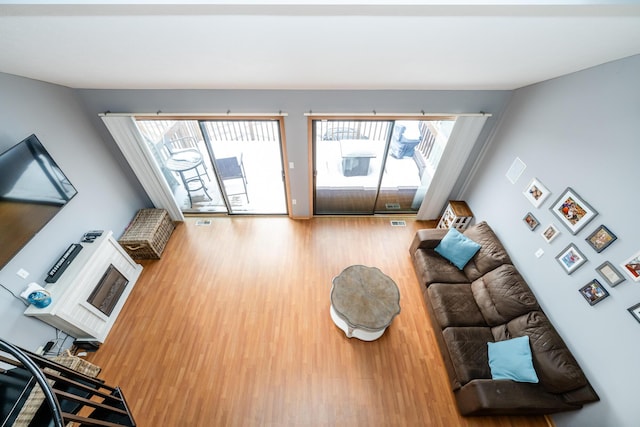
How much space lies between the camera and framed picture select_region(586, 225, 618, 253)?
210 centimetres

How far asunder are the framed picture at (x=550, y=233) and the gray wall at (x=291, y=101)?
5.58 feet

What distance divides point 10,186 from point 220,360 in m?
2.67

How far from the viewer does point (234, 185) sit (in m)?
4.98

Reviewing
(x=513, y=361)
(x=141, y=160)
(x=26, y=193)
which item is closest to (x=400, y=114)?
(x=513, y=361)

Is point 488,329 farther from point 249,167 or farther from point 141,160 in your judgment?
point 141,160

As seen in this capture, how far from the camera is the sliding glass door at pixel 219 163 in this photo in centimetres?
389

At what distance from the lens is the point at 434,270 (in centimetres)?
331

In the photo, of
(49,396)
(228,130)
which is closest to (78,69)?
(49,396)

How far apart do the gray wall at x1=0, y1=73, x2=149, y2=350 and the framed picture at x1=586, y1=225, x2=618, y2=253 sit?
5359 mm

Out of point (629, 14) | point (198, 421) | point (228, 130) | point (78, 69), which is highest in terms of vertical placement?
point (228, 130)

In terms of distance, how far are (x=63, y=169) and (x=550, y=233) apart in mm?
5530

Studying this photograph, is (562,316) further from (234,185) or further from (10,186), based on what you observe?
(10,186)

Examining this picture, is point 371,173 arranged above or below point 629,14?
above

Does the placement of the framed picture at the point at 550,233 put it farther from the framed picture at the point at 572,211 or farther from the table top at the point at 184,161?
the table top at the point at 184,161
